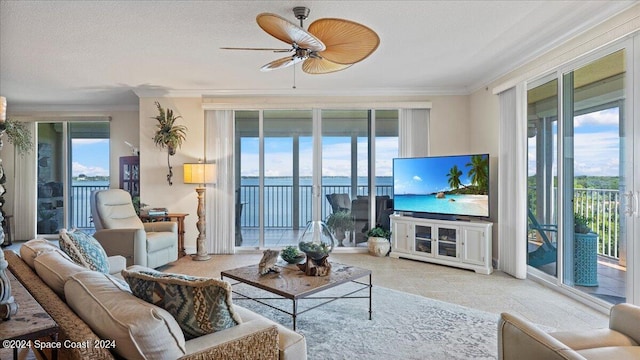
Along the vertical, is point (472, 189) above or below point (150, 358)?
above

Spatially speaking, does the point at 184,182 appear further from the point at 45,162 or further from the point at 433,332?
the point at 433,332

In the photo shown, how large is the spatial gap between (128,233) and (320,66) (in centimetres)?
267

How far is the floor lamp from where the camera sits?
484 cm

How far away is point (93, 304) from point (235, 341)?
1.65ft

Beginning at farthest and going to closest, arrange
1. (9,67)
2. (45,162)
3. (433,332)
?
(45,162) < (9,67) < (433,332)

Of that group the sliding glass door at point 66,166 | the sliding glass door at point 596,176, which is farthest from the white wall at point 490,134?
the sliding glass door at point 66,166

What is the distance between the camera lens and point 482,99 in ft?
15.6

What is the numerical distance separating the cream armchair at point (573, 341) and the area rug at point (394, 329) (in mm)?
778

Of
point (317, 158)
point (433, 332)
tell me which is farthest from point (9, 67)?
point (433, 332)

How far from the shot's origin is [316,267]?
8.67ft

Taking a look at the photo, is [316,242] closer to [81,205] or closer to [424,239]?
[424,239]

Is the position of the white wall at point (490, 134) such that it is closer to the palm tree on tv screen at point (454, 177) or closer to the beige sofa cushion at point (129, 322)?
the palm tree on tv screen at point (454, 177)

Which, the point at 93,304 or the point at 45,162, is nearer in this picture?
the point at 93,304

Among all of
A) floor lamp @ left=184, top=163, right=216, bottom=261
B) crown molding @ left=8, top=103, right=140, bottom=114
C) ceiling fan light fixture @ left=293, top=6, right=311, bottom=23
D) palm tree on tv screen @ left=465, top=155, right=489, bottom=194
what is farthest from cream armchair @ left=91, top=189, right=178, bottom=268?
palm tree on tv screen @ left=465, top=155, right=489, bottom=194
